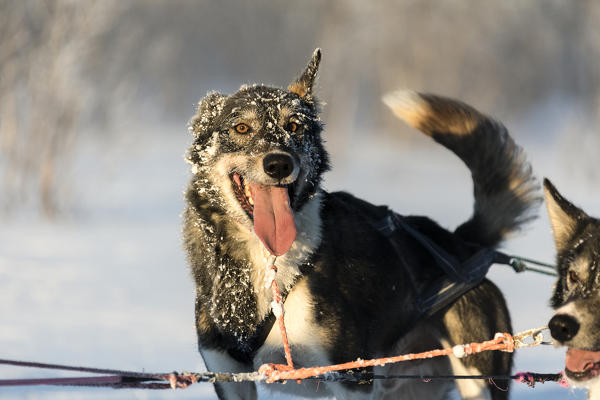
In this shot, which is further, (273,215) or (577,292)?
(273,215)

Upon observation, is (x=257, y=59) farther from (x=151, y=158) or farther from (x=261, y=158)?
(x=261, y=158)

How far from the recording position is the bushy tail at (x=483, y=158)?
3238 millimetres

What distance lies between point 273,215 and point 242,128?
0.33 m

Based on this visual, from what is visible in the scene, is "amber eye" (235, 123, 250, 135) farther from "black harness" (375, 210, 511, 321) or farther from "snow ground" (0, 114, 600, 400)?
"black harness" (375, 210, 511, 321)

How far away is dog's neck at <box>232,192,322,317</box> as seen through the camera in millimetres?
2572

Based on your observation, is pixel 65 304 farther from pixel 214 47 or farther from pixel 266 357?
pixel 214 47

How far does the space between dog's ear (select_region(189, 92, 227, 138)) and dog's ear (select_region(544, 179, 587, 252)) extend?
109 cm

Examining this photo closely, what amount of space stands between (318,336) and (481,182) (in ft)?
3.78

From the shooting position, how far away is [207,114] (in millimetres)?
2736

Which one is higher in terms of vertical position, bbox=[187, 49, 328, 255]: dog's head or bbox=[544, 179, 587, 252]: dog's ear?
bbox=[187, 49, 328, 255]: dog's head

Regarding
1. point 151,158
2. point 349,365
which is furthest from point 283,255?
point 151,158

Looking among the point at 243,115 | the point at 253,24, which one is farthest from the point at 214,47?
the point at 243,115

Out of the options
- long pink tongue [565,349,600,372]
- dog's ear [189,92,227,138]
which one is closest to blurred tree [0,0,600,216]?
dog's ear [189,92,227,138]

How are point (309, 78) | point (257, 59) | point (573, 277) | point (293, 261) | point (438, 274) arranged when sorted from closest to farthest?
point (573, 277)
point (293, 261)
point (309, 78)
point (438, 274)
point (257, 59)
